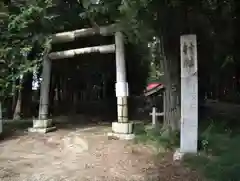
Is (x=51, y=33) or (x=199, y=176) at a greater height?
(x=51, y=33)

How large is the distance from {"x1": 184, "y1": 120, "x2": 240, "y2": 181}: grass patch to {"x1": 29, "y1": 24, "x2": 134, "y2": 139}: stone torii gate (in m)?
2.15

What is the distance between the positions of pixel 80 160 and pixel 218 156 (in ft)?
9.80

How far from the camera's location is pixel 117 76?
8.35 metres

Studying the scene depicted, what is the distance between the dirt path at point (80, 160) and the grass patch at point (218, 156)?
30 centimetres

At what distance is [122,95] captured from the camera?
27.1 feet

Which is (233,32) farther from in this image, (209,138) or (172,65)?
(209,138)

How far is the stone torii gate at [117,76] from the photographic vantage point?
816 centimetres

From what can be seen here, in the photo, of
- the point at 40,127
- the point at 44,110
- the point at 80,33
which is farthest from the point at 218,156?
the point at 44,110

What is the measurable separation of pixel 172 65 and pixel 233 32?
1820 millimetres

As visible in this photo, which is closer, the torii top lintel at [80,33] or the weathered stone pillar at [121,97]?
the weathered stone pillar at [121,97]

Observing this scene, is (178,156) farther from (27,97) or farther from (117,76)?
(27,97)

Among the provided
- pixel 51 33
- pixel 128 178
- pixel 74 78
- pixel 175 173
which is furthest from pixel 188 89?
pixel 74 78

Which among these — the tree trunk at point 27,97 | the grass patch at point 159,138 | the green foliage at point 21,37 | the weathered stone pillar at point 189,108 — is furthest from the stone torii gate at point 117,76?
the tree trunk at point 27,97

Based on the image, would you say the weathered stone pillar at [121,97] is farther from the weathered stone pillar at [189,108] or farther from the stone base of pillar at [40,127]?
the stone base of pillar at [40,127]
